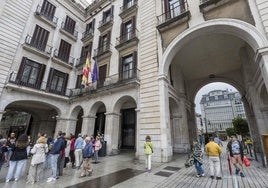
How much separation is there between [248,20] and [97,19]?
17574 millimetres

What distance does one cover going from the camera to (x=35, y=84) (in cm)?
1479

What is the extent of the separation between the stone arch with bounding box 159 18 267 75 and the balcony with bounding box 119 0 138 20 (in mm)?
7340

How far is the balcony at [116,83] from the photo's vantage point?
12298mm

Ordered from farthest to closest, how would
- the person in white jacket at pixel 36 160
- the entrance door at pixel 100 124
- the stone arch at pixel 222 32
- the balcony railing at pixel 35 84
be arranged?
the entrance door at pixel 100 124, the balcony railing at pixel 35 84, the stone arch at pixel 222 32, the person in white jacket at pixel 36 160

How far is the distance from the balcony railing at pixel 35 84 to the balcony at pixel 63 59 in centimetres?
308

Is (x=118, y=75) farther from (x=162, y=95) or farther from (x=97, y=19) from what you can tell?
(x=97, y=19)

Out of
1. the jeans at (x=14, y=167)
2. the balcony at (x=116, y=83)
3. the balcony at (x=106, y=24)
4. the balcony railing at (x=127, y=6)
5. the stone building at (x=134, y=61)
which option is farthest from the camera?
the balcony at (x=106, y=24)

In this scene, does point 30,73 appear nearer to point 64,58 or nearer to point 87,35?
point 64,58

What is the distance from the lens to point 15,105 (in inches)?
661

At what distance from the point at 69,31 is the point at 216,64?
61.7ft

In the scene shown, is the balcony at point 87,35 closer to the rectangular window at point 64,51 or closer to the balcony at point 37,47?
the rectangular window at point 64,51

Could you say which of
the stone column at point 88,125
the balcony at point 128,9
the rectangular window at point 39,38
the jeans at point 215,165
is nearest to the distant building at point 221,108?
the balcony at point 128,9

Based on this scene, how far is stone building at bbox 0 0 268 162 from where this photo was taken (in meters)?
9.73

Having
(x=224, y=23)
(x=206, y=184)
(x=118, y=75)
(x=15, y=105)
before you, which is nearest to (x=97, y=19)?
(x=118, y=75)
